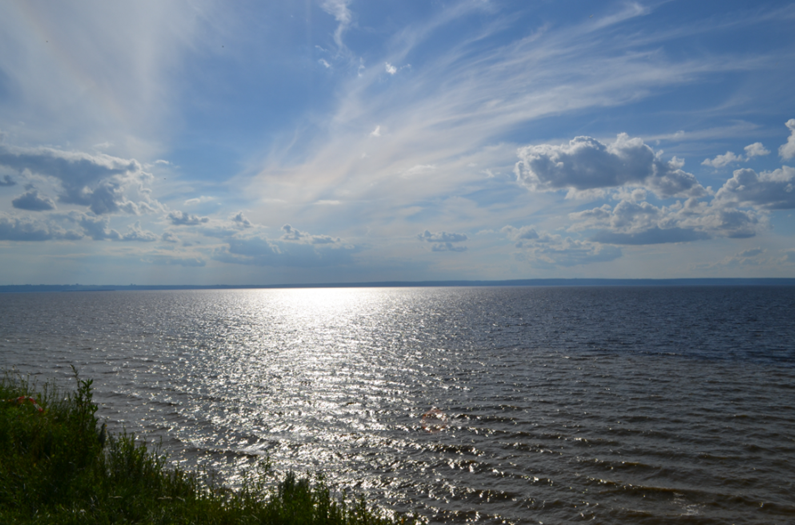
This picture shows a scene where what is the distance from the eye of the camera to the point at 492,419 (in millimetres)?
23391

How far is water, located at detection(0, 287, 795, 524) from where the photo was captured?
15.2 meters

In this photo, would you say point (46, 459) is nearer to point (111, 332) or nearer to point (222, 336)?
point (222, 336)

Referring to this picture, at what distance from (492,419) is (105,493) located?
1787 centimetres

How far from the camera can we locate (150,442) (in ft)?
66.0

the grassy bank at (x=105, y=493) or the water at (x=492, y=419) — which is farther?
the water at (x=492, y=419)

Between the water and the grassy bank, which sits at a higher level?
the grassy bank

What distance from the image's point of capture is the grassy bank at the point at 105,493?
33.9ft

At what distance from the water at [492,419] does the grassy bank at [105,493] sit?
4.18m

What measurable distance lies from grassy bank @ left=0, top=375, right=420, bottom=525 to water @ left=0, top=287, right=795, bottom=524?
4.18 metres

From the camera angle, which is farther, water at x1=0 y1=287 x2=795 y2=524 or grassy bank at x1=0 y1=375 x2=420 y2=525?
water at x1=0 y1=287 x2=795 y2=524

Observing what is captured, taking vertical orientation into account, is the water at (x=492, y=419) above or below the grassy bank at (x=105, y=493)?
below

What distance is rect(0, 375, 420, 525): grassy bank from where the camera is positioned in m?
10.3

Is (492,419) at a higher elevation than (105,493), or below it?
below

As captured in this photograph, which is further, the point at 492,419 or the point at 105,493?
the point at 492,419
